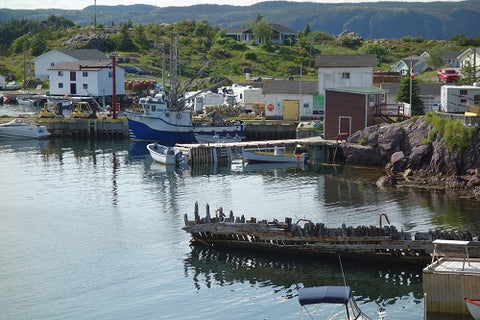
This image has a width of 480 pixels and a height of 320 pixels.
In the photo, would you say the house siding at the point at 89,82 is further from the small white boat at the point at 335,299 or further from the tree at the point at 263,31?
the small white boat at the point at 335,299

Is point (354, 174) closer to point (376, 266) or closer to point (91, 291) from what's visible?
point (376, 266)

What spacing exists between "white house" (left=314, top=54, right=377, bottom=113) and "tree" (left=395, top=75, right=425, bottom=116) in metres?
7.05

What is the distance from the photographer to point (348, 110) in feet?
232

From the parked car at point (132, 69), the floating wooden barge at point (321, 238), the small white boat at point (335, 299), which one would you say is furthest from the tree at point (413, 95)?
the parked car at point (132, 69)

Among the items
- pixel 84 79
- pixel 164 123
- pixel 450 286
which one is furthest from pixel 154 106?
pixel 450 286

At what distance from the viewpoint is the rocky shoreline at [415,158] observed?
56.4 meters

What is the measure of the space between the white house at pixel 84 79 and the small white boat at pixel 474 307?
79.8 metres

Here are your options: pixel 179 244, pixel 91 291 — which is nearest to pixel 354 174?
pixel 179 244

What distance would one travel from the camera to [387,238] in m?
38.1

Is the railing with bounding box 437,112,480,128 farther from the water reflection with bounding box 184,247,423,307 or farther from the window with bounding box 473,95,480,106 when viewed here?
the water reflection with bounding box 184,247,423,307

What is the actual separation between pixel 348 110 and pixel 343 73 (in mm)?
16399

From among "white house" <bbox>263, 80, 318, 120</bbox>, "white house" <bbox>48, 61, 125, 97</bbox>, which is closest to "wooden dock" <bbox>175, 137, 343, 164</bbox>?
"white house" <bbox>263, 80, 318, 120</bbox>

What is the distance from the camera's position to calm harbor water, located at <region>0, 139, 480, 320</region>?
113 ft

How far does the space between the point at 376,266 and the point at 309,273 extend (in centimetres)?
321
